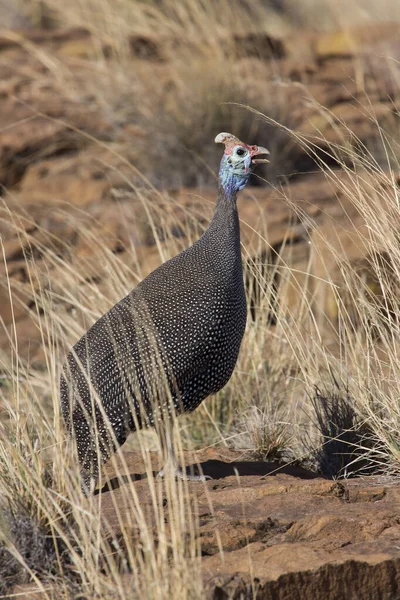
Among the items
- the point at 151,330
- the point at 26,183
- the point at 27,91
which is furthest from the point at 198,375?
the point at 27,91

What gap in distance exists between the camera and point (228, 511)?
9.74ft

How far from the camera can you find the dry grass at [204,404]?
247 cm

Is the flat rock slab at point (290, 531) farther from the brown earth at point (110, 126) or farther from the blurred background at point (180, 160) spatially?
Result: the brown earth at point (110, 126)

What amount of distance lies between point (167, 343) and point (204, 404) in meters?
1.04

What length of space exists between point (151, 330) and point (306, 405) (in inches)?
37.8

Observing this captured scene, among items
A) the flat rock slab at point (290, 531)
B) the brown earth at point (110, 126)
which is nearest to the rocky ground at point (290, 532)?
the flat rock slab at point (290, 531)

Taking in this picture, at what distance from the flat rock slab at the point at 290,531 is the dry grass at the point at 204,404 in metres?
0.09

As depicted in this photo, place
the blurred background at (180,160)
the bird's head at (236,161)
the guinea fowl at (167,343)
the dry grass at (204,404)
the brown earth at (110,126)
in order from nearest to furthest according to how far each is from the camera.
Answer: the dry grass at (204,404) < the guinea fowl at (167,343) < the bird's head at (236,161) < the blurred background at (180,160) < the brown earth at (110,126)

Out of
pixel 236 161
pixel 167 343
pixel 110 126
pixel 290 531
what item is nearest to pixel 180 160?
pixel 110 126

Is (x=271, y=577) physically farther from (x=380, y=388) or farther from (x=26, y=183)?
(x=26, y=183)

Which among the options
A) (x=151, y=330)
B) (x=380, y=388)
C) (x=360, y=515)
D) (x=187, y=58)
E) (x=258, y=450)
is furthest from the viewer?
(x=187, y=58)

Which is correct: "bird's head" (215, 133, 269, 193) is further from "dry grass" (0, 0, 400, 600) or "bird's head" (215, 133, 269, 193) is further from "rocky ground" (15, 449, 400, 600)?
"rocky ground" (15, 449, 400, 600)

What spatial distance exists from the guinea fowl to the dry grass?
15cm

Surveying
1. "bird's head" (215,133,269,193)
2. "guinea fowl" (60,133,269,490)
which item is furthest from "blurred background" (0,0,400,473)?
"bird's head" (215,133,269,193)
